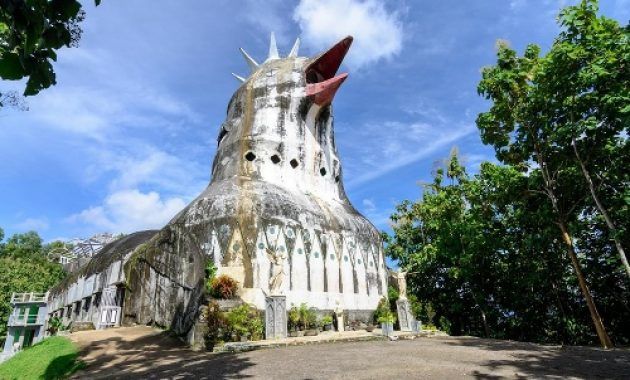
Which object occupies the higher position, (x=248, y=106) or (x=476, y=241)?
(x=248, y=106)

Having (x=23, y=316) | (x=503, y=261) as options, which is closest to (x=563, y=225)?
(x=503, y=261)

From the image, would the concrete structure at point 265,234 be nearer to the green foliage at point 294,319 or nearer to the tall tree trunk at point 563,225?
the green foliage at point 294,319

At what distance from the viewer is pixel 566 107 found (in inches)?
415

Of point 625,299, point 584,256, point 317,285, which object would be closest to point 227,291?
point 317,285

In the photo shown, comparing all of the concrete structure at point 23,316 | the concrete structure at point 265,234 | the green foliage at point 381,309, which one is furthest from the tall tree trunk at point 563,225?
the concrete structure at point 23,316

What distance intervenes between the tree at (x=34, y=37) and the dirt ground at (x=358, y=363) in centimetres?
532

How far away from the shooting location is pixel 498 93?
41.8ft

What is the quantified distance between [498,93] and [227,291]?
1042cm

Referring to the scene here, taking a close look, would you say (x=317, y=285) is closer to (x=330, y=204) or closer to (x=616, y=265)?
(x=330, y=204)

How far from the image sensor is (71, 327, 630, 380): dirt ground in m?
6.25

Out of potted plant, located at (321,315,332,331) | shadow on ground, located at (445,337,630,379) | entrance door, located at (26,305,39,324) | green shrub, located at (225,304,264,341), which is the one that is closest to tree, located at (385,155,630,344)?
shadow on ground, located at (445,337,630,379)

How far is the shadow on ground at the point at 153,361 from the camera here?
23.4 feet

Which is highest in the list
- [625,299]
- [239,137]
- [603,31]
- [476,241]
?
[239,137]

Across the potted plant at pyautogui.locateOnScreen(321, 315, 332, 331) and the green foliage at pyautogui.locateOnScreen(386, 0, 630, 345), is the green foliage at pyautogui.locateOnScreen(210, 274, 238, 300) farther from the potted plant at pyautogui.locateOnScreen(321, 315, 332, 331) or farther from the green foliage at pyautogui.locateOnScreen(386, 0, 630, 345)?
the green foliage at pyautogui.locateOnScreen(386, 0, 630, 345)
